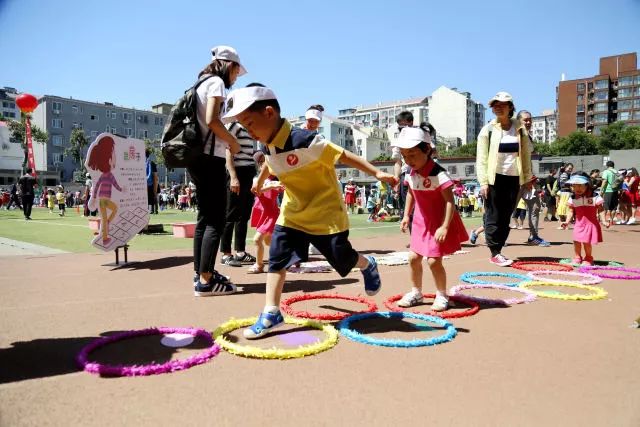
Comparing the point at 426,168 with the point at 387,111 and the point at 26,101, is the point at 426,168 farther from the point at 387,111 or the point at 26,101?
the point at 387,111

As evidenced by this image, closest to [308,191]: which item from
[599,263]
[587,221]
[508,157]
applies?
[508,157]

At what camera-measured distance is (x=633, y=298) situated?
4.71 m

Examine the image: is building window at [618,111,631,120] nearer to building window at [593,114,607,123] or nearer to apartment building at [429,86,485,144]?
building window at [593,114,607,123]

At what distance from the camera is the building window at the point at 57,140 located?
3376 inches

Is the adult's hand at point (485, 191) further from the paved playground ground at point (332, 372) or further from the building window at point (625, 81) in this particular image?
the building window at point (625, 81)

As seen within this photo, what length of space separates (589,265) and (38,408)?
7.20 m

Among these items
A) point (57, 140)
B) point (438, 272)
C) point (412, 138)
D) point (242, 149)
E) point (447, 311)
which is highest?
point (57, 140)

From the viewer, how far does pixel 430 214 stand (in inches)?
178

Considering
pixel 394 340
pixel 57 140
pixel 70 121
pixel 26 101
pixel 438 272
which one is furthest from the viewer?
pixel 70 121

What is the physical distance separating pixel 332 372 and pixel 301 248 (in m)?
1.30

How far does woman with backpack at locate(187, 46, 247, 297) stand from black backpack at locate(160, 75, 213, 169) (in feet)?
0.18

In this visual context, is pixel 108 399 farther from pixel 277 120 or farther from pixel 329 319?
pixel 277 120

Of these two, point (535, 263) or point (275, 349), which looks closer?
point (275, 349)

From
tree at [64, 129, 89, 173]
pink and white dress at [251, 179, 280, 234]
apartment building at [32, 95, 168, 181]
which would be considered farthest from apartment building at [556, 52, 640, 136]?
pink and white dress at [251, 179, 280, 234]
